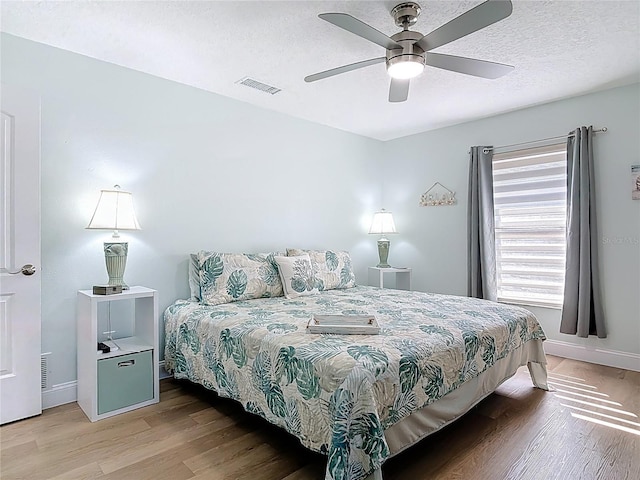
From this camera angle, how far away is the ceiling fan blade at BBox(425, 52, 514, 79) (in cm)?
220

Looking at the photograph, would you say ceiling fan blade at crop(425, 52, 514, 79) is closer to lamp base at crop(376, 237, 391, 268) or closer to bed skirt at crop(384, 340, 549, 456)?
bed skirt at crop(384, 340, 549, 456)

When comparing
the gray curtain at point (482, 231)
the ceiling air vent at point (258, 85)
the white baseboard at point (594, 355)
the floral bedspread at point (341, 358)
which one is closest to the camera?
the floral bedspread at point (341, 358)

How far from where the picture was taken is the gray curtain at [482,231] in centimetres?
400

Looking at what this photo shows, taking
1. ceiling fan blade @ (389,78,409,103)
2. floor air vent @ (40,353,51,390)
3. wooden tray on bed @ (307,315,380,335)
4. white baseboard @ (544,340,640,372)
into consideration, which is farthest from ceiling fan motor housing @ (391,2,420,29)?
white baseboard @ (544,340,640,372)

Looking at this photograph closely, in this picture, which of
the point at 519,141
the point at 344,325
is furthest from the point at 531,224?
the point at 344,325

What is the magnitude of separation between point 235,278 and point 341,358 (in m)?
1.59

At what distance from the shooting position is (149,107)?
299cm

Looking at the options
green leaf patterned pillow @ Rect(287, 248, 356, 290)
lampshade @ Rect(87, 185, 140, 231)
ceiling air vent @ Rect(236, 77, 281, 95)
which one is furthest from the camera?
green leaf patterned pillow @ Rect(287, 248, 356, 290)

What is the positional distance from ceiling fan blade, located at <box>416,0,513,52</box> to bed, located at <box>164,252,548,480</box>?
62.9 inches

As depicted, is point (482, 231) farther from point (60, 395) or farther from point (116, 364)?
point (60, 395)

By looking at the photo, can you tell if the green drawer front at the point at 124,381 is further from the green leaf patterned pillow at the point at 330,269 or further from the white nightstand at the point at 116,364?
the green leaf patterned pillow at the point at 330,269

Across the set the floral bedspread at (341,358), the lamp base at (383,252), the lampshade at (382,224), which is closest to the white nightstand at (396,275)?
the lamp base at (383,252)

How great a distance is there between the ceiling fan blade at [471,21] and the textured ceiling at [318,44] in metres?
0.25

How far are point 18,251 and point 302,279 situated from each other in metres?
1.99
